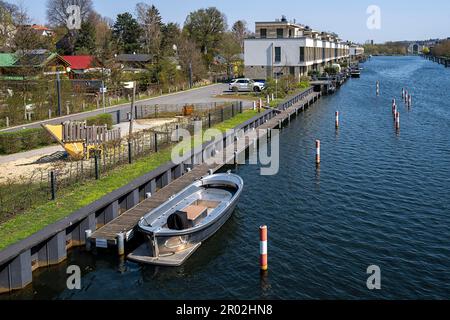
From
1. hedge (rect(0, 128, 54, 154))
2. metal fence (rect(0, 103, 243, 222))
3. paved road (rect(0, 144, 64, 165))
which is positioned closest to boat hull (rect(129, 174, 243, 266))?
metal fence (rect(0, 103, 243, 222))

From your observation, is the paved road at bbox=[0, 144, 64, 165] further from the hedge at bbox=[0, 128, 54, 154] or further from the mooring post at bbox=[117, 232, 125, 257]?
Answer: the mooring post at bbox=[117, 232, 125, 257]

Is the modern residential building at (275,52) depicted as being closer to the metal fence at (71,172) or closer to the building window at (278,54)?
the building window at (278,54)

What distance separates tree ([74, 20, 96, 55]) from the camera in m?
96.8

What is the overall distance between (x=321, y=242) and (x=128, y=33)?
103 m

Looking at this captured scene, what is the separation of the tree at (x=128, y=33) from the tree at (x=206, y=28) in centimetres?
1194

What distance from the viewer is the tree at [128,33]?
371ft

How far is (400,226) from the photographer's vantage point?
2242cm

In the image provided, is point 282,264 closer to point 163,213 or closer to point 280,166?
point 163,213

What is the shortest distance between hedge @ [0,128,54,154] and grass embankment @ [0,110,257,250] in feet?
29.9

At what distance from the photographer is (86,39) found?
324 feet

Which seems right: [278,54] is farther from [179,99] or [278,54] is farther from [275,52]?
[179,99]
